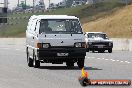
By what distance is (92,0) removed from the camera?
5202 inches

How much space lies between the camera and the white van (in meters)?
23.9

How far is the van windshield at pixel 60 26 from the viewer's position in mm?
24484

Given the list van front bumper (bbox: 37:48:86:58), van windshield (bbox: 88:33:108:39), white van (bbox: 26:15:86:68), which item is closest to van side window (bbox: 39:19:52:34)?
white van (bbox: 26:15:86:68)

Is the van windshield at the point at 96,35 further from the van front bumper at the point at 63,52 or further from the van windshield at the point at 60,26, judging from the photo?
the van front bumper at the point at 63,52

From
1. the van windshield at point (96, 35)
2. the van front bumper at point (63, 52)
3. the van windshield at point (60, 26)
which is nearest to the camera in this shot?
the van front bumper at point (63, 52)

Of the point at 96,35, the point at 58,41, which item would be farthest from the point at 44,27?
the point at 96,35

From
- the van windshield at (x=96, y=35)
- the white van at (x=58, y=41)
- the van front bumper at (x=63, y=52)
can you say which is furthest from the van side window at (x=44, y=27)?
the van windshield at (x=96, y=35)

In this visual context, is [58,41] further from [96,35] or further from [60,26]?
[96,35]

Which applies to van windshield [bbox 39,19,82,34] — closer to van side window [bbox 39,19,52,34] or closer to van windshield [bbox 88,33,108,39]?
van side window [bbox 39,19,52,34]

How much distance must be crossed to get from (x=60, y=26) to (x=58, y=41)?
1.09 metres

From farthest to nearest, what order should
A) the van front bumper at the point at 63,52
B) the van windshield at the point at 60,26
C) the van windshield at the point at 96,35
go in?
the van windshield at the point at 96,35, the van windshield at the point at 60,26, the van front bumper at the point at 63,52

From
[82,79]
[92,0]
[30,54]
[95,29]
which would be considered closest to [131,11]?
[95,29]

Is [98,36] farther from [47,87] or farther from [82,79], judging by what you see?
[82,79]

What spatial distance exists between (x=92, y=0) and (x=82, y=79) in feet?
395
